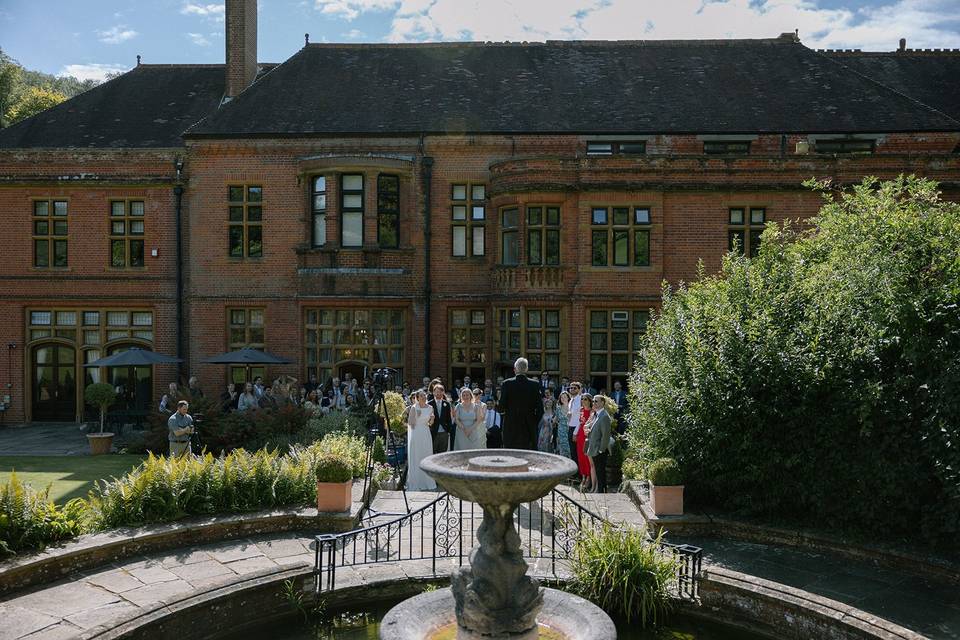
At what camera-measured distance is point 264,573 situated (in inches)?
303

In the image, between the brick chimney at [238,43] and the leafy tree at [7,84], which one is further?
the leafy tree at [7,84]

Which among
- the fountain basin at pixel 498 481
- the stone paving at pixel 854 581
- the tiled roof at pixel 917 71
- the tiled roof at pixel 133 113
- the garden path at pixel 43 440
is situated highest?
the tiled roof at pixel 917 71

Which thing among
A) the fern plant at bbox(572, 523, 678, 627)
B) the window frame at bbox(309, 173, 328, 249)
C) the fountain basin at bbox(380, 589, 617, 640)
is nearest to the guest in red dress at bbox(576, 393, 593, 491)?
the fern plant at bbox(572, 523, 678, 627)

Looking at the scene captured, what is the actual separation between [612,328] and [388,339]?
21.3ft

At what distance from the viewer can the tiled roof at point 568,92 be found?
68.8ft

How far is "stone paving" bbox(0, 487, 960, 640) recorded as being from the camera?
682 centimetres

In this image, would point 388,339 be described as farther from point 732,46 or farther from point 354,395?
point 732,46

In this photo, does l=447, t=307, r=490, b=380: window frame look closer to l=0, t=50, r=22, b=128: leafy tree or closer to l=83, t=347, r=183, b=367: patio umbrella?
l=83, t=347, r=183, b=367: patio umbrella

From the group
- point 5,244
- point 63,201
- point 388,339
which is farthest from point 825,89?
point 5,244

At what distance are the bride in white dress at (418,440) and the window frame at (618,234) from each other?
8.69 metres

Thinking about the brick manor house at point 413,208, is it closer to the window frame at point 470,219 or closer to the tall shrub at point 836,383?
the window frame at point 470,219

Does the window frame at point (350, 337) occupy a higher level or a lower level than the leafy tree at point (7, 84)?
lower

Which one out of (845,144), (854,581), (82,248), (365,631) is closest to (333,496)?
(365,631)

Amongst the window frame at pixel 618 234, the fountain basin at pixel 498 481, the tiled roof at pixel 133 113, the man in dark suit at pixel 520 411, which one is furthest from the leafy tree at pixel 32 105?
the fountain basin at pixel 498 481
